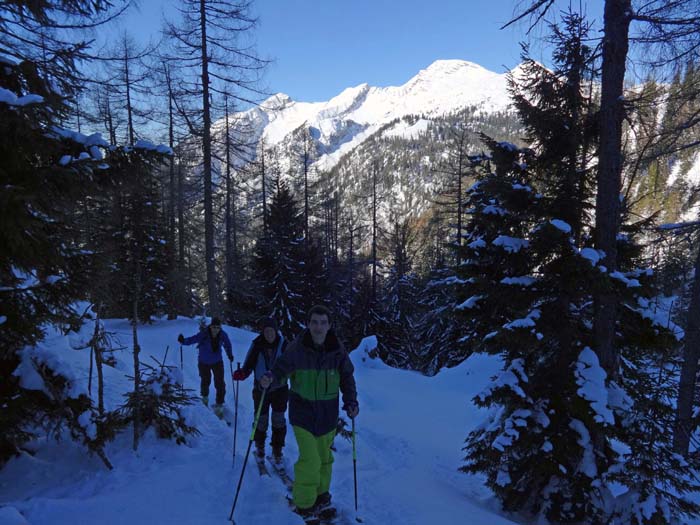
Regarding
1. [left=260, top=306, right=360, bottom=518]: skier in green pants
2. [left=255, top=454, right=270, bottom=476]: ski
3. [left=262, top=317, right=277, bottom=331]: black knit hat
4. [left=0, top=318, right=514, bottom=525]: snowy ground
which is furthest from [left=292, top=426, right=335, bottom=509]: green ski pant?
[left=262, top=317, right=277, bottom=331]: black knit hat

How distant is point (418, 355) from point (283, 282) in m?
10.4

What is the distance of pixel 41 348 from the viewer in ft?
15.6

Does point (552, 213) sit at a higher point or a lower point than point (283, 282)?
higher

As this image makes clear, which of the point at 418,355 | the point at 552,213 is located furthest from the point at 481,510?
the point at 418,355

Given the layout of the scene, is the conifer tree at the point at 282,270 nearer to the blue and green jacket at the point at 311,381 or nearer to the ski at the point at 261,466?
the ski at the point at 261,466

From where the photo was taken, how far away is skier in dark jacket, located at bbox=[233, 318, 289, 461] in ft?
18.6

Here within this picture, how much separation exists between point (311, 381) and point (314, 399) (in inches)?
7.5

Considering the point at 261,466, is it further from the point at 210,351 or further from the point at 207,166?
the point at 207,166

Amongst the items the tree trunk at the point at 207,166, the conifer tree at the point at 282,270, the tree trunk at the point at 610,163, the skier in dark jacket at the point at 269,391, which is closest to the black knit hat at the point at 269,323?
the skier in dark jacket at the point at 269,391

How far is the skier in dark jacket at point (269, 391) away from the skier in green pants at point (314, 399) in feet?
5.15

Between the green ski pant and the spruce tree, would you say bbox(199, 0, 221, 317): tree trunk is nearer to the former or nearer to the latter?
the spruce tree

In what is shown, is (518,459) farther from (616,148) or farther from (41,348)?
(41,348)

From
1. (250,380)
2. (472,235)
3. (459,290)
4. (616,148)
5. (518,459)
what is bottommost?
(250,380)

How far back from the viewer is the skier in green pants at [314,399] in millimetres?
3974
